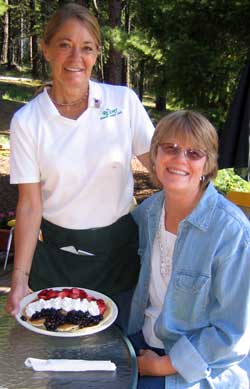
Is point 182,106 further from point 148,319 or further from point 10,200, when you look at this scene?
point 148,319

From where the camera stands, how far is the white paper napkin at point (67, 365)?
1660 millimetres

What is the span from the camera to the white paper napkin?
1.66 meters

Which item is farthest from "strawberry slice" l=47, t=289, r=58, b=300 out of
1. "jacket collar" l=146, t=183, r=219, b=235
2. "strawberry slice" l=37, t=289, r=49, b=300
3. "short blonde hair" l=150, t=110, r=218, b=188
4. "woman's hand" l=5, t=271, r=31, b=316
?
"short blonde hair" l=150, t=110, r=218, b=188

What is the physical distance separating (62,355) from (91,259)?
50 cm

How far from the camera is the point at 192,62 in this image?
20.1ft

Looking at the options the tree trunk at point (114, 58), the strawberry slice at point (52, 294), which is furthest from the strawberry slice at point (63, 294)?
the tree trunk at point (114, 58)

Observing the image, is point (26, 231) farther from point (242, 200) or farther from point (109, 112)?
point (242, 200)

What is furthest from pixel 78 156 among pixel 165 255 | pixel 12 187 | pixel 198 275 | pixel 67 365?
pixel 12 187

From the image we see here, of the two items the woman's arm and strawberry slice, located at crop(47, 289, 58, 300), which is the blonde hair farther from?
strawberry slice, located at crop(47, 289, 58, 300)

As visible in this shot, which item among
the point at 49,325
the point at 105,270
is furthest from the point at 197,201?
the point at 49,325

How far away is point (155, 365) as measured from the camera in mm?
1862

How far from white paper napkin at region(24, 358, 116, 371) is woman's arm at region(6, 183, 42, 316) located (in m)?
0.45

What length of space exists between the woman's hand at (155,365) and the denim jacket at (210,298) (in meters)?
0.04

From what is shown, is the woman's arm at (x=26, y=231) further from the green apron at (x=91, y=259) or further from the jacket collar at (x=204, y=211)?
the jacket collar at (x=204, y=211)
